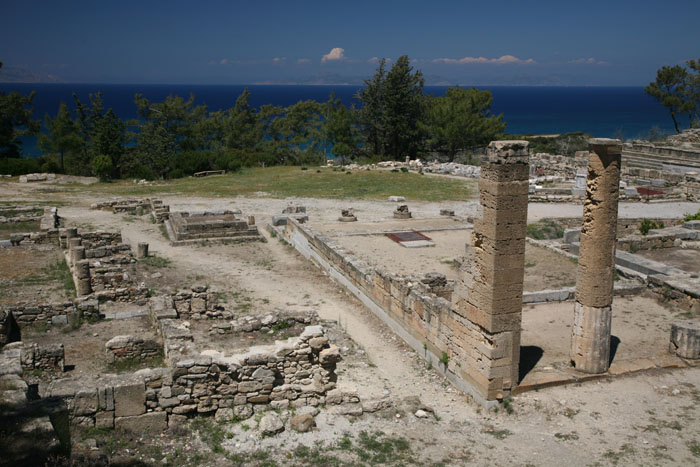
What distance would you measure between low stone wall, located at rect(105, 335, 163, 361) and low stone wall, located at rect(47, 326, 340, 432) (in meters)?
1.82

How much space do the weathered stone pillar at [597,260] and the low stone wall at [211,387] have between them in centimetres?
432

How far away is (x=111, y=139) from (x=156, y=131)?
3.60m

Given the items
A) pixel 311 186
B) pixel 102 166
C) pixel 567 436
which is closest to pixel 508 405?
pixel 567 436

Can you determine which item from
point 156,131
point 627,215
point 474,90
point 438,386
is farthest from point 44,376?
point 474,90

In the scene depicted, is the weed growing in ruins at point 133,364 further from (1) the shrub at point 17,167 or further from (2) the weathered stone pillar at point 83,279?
(1) the shrub at point 17,167

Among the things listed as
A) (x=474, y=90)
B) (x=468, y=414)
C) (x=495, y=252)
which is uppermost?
(x=474, y=90)

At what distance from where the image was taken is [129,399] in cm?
823

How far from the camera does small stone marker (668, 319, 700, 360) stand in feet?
35.9

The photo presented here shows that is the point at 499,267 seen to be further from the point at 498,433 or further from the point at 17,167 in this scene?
the point at 17,167

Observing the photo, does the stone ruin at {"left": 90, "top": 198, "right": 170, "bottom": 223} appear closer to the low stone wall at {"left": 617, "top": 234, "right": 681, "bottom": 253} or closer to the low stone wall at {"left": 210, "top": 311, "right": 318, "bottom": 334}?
the low stone wall at {"left": 210, "top": 311, "right": 318, "bottom": 334}

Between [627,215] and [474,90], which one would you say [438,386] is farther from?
[474,90]

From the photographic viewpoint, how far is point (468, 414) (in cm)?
934

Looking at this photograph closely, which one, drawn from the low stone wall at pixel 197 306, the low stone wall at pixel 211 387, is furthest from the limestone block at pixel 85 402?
the low stone wall at pixel 197 306

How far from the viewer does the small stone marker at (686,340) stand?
431 inches
